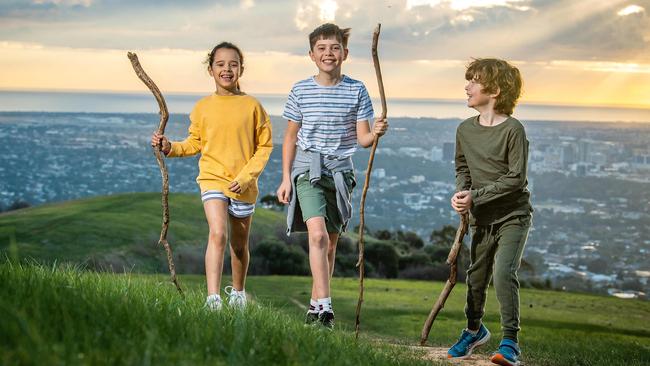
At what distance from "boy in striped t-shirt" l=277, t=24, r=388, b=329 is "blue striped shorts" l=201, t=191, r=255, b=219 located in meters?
0.29

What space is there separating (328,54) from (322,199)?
113cm

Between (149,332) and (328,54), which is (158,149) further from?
(149,332)

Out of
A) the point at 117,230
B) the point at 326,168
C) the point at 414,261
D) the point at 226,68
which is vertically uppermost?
the point at 226,68

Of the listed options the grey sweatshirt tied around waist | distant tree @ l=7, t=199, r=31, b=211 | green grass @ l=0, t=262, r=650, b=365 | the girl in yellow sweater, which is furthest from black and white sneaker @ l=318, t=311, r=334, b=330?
distant tree @ l=7, t=199, r=31, b=211

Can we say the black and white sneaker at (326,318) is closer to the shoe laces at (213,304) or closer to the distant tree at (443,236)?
the shoe laces at (213,304)

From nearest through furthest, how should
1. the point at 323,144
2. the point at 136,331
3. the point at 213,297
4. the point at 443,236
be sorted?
the point at 136,331 → the point at 213,297 → the point at 323,144 → the point at 443,236

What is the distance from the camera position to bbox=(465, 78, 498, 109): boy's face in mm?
7023

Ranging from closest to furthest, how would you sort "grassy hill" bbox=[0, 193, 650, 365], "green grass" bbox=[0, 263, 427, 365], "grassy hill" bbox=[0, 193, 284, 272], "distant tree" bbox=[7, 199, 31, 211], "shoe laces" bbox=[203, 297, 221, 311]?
"green grass" bbox=[0, 263, 427, 365]
"grassy hill" bbox=[0, 193, 650, 365]
"shoe laces" bbox=[203, 297, 221, 311]
"grassy hill" bbox=[0, 193, 284, 272]
"distant tree" bbox=[7, 199, 31, 211]

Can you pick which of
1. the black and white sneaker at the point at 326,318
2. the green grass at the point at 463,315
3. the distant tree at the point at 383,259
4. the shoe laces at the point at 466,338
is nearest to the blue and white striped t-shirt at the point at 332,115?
the black and white sneaker at the point at 326,318

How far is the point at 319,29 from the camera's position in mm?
7582

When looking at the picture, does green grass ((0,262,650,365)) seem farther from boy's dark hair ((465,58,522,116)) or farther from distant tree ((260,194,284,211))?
distant tree ((260,194,284,211))

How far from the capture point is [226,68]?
773 centimetres

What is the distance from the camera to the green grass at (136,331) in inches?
165

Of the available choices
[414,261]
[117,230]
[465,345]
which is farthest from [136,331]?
[414,261]
